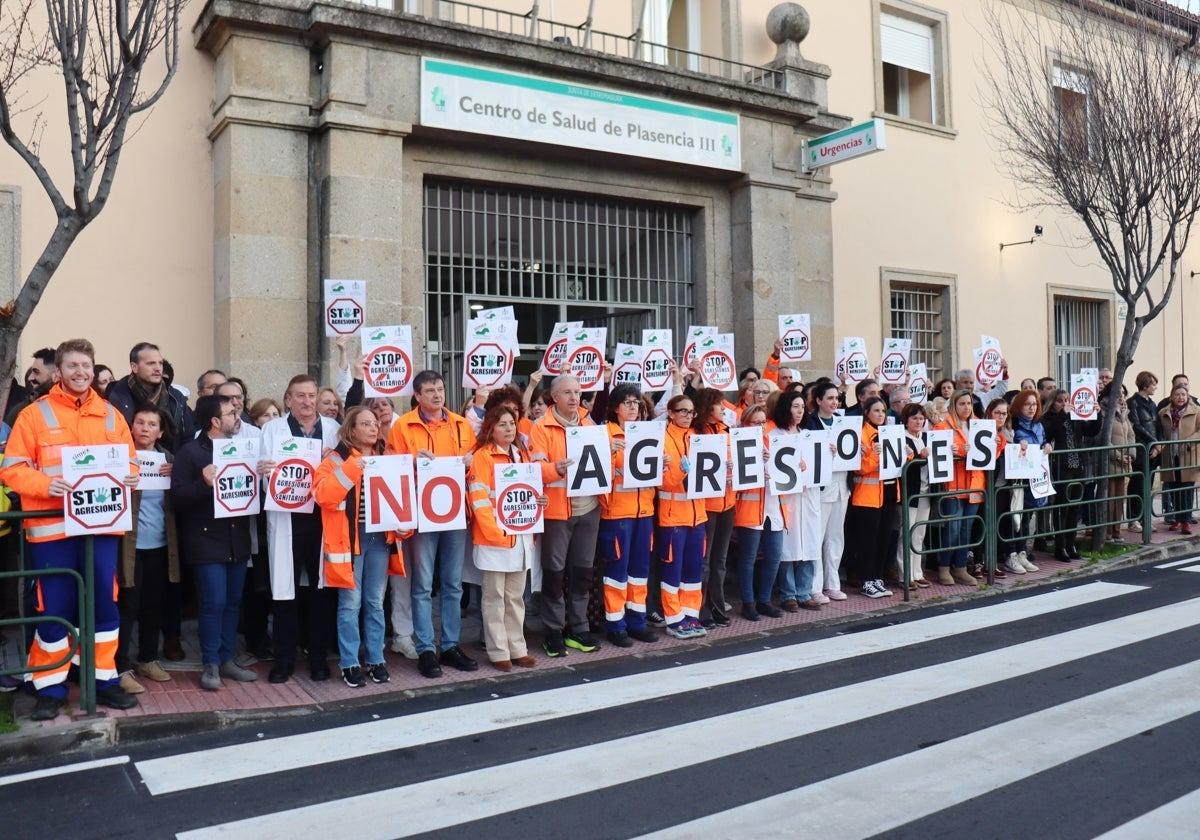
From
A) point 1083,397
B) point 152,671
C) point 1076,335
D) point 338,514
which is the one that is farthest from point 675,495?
point 1076,335

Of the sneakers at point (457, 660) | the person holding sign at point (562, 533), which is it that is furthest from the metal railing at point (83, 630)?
the person holding sign at point (562, 533)

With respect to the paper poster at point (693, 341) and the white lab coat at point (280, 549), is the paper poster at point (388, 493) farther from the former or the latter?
the paper poster at point (693, 341)

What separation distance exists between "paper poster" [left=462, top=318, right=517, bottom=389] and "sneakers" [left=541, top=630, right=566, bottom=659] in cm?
207

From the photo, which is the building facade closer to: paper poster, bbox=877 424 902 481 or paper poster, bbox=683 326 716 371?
paper poster, bbox=683 326 716 371

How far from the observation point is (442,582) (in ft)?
23.2

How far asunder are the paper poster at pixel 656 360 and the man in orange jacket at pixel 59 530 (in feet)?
14.8

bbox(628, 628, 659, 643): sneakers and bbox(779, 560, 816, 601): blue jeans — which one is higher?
bbox(779, 560, 816, 601): blue jeans

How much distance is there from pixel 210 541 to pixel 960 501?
6783 mm

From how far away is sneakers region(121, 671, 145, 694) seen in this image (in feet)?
20.5

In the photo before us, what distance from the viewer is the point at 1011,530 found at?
34.5 feet

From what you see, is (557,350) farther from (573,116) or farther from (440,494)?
(573,116)

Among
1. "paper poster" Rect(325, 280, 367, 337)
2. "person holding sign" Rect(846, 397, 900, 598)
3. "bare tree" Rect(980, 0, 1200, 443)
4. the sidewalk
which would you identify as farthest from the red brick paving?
"bare tree" Rect(980, 0, 1200, 443)

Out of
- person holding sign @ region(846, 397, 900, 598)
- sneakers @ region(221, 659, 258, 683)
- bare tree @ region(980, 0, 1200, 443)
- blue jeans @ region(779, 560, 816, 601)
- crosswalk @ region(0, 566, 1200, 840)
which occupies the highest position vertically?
bare tree @ region(980, 0, 1200, 443)

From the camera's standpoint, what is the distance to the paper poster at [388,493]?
661cm
